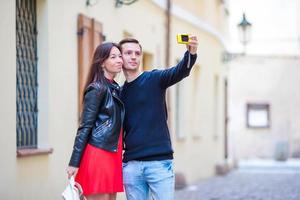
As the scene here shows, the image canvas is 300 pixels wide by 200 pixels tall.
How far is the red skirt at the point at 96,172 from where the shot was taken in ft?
16.3

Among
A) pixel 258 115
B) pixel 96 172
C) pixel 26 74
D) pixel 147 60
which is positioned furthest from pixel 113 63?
pixel 258 115

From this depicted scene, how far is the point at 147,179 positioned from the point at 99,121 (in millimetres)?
503

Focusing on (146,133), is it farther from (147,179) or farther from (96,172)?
(96,172)

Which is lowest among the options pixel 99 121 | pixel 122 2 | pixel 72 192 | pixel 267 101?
pixel 72 192

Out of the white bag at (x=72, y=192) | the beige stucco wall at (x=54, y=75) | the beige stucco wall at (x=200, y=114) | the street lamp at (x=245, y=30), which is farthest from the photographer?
the street lamp at (x=245, y=30)

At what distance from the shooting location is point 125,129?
5293mm

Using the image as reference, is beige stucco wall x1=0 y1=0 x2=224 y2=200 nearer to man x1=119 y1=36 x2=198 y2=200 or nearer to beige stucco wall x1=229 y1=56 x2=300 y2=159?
man x1=119 y1=36 x2=198 y2=200

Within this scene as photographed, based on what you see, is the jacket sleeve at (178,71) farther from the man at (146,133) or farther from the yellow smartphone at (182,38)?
the yellow smartphone at (182,38)

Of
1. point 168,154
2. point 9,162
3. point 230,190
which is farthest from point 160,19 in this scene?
point 168,154

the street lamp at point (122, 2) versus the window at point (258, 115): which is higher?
the street lamp at point (122, 2)

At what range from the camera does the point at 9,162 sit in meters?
7.25

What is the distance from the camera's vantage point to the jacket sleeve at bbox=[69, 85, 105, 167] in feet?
16.4

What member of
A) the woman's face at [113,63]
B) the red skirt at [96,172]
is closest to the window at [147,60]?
the woman's face at [113,63]

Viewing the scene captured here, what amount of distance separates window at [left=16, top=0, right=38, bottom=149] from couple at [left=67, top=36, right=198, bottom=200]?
2.87m
